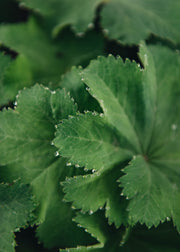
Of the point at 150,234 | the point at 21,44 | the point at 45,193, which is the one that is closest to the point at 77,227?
the point at 45,193

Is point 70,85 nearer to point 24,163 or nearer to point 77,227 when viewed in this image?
point 24,163

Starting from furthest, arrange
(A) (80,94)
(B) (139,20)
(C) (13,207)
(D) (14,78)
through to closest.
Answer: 1. (B) (139,20)
2. (D) (14,78)
3. (A) (80,94)
4. (C) (13,207)

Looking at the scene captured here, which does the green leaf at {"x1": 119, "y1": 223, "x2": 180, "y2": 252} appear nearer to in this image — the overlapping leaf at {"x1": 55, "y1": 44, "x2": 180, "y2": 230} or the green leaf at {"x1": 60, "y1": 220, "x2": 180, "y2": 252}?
the green leaf at {"x1": 60, "y1": 220, "x2": 180, "y2": 252}

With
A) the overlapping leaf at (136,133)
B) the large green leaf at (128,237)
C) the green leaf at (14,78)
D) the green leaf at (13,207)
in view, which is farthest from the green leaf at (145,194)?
the green leaf at (14,78)

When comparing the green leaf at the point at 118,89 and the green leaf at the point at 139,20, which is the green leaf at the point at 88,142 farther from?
the green leaf at the point at 139,20

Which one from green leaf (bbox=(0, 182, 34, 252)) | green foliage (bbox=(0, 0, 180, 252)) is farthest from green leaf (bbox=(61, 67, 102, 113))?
green leaf (bbox=(0, 182, 34, 252))

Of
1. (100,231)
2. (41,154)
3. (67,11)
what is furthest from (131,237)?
(67,11)

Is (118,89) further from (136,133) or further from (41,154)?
(41,154)
